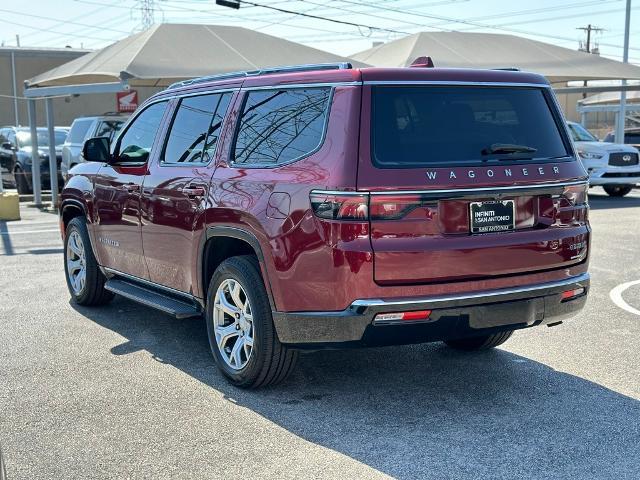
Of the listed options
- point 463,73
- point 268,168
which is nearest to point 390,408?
point 268,168

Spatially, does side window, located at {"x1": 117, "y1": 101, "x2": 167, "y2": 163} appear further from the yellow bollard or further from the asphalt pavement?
the yellow bollard

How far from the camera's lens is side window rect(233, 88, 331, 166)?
4555mm

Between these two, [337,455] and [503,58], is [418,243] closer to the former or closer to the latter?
[337,455]

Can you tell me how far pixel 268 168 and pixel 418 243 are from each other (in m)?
1.08

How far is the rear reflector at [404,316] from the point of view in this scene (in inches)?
166

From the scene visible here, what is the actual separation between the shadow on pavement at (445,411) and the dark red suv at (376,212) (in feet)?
1.33

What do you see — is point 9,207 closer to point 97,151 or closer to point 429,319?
point 97,151

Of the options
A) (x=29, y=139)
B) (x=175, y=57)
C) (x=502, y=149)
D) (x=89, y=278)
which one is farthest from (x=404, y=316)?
(x=29, y=139)

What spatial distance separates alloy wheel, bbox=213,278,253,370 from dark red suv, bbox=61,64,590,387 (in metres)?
0.01

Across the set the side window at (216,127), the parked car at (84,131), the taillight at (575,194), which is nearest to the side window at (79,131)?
the parked car at (84,131)

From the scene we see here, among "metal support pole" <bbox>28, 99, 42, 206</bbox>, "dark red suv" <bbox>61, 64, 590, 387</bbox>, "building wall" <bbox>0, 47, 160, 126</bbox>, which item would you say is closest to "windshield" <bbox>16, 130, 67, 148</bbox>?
"metal support pole" <bbox>28, 99, 42, 206</bbox>

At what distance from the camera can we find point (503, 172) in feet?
14.7

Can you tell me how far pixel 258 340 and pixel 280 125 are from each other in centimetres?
131

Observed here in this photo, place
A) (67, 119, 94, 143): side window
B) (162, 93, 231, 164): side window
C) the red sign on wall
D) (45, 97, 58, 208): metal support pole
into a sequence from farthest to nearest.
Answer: the red sign on wall < (67, 119, 94, 143): side window < (45, 97, 58, 208): metal support pole < (162, 93, 231, 164): side window
